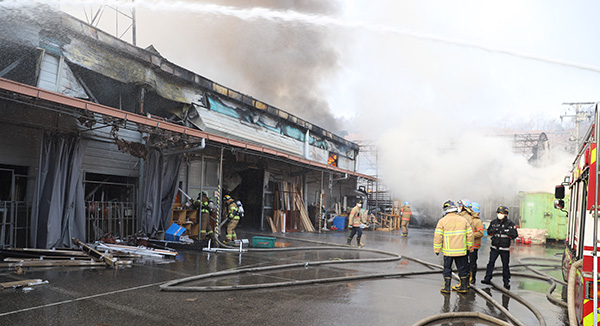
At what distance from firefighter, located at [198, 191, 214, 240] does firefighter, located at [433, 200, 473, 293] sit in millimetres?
7502

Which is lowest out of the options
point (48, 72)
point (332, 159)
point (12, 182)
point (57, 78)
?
point (12, 182)

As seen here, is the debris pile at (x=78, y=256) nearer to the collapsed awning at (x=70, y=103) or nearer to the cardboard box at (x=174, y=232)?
the cardboard box at (x=174, y=232)

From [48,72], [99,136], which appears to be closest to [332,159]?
[99,136]

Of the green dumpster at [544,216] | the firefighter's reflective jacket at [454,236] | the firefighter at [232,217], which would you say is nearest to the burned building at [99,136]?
the firefighter at [232,217]

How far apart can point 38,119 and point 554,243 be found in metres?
18.4

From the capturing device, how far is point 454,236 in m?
6.20

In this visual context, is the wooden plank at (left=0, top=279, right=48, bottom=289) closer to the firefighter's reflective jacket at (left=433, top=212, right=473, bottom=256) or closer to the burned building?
the burned building

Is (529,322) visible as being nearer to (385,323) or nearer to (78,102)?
(385,323)

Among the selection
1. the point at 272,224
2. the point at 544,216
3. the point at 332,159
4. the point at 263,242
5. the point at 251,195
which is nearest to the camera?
the point at 263,242

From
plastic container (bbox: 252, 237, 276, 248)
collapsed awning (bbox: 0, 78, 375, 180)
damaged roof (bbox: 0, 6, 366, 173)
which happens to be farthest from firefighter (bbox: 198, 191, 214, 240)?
damaged roof (bbox: 0, 6, 366, 173)

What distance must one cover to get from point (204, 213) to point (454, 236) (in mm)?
8140

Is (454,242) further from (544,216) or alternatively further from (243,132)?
(544,216)

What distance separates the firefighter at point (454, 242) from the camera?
6.16 meters

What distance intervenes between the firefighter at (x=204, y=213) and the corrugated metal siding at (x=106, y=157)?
2129mm
